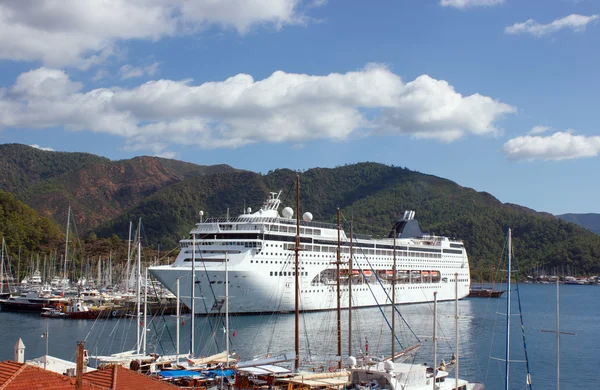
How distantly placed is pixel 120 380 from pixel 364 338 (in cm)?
3337

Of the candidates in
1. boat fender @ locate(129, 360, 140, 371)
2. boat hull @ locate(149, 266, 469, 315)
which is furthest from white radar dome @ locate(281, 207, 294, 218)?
boat fender @ locate(129, 360, 140, 371)

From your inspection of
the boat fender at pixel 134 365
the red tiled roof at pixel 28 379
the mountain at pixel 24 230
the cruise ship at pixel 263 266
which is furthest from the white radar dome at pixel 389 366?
the mountain at pixel 24 230

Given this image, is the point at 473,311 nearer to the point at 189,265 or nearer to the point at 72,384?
the point at 189,265

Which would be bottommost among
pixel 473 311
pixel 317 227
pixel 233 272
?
pixel 473 311

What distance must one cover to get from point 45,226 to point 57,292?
137 ft

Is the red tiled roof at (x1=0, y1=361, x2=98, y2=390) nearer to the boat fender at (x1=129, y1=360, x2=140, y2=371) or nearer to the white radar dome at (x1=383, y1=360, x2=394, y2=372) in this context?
the white radar dome at (x1=383, y1=360, x2=394, y2=372)

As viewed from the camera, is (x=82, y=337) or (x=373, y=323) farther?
(x=373, y=323)

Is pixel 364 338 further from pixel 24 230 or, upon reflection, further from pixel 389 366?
pixel 24 230

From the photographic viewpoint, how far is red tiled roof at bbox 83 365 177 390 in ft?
44.9

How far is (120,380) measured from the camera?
14406mm

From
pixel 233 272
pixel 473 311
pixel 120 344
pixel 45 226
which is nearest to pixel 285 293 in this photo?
pixel 233 272

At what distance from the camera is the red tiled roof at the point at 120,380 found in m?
13.7

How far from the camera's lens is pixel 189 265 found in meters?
54.8

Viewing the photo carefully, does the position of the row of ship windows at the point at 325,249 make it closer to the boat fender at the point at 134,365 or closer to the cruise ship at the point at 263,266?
the cruise ship at the point at 263,266
